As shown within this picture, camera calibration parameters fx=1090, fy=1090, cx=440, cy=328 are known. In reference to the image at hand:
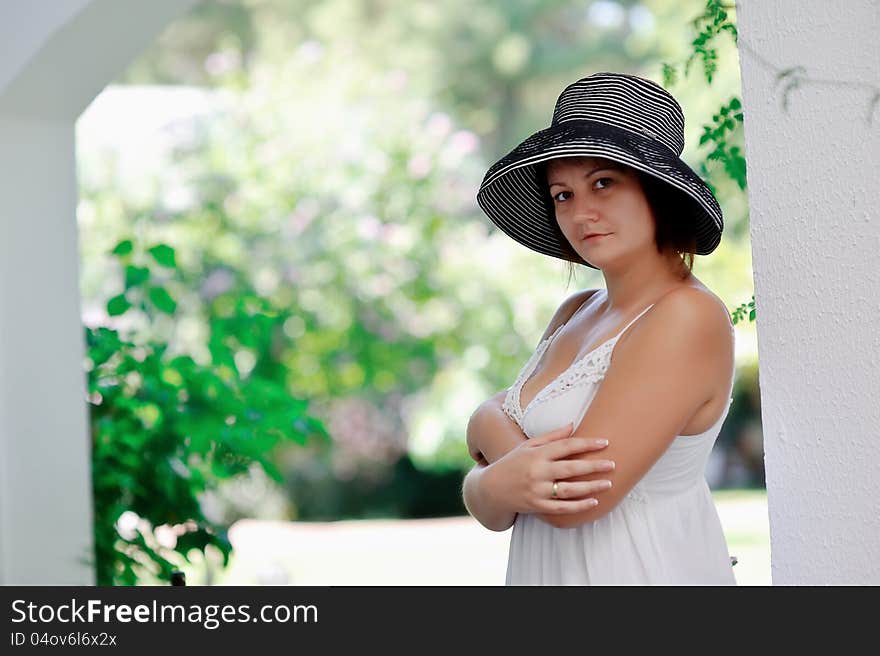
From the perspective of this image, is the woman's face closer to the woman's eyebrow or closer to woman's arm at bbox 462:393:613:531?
the woman's eyebrow

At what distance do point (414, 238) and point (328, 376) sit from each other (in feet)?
4.06

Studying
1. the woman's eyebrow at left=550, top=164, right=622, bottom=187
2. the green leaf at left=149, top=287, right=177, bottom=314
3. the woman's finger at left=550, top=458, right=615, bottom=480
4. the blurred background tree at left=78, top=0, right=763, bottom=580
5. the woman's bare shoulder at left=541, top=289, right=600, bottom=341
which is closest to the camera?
the woman's finger at left=550, top=458, right=615, bottom=480

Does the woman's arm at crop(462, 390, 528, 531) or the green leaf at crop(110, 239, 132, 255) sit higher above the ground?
the green leaf at crop(110, 239, 132, 255)

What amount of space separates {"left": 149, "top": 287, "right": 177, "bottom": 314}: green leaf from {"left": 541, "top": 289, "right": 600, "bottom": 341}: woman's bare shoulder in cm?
157

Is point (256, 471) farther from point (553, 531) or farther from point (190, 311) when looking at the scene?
point (553, 531)

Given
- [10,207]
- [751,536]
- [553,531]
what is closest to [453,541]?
[751,536]

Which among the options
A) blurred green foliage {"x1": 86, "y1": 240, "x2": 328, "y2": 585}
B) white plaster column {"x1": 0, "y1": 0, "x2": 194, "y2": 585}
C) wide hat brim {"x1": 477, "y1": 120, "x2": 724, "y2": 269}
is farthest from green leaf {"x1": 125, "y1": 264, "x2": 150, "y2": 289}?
wide hat brim {"x1": 477, "y1": 120, "x2": 724, "y2": 269}

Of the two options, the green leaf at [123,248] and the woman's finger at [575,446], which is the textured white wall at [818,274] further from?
the green leaf at [123,248]

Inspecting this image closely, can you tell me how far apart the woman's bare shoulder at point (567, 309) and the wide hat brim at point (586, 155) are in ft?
0.29

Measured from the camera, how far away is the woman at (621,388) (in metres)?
1.48

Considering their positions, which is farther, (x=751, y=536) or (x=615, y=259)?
(x=751, y=536)

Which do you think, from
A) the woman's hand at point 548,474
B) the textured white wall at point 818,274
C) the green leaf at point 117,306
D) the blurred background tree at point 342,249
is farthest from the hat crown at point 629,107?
the blurred background tree at point 342,249

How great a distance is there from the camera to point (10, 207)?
2.92 meters

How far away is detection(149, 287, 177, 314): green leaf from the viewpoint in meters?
3.17
